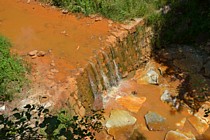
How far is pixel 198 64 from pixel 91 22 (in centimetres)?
212

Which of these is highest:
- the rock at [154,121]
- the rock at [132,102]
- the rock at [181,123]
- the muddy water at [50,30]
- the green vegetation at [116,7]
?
the green vegetation at [116,7]

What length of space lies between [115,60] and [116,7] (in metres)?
1.07

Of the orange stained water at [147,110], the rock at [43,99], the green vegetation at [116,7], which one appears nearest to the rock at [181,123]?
the orange stained water at [147,110]

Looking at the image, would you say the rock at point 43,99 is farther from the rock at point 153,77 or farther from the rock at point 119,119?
the rock at point 153,77

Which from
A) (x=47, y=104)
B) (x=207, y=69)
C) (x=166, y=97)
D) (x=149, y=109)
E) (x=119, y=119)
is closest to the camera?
(x=47, y=104)

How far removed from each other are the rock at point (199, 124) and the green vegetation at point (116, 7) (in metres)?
2.10

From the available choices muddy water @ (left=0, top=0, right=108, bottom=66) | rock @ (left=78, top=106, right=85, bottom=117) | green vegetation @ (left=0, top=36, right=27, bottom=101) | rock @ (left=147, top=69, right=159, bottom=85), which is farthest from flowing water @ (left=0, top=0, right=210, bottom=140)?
rock @ (left=78, top=106, right=85, bottom=117)

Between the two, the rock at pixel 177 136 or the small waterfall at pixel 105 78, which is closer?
the rock at pixel 177 136

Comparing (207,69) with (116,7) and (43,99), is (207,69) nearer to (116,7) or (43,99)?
(116,7)

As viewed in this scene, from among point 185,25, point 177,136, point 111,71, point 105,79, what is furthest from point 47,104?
Result: point 185,25

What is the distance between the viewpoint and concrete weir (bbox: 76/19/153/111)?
5668 millimetres

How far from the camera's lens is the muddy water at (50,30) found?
6023mm

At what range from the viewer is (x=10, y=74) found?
17.3 ft

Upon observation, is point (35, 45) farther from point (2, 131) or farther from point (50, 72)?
point (2, 131)
